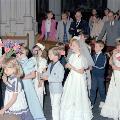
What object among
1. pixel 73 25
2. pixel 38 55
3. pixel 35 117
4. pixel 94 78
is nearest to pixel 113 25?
pixel 73 25

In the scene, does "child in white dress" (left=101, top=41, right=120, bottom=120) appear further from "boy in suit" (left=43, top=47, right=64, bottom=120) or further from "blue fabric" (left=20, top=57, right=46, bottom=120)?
"blue fabric" (left=20, top=57, right=46, bottom=120)

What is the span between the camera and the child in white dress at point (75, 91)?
6895 mm

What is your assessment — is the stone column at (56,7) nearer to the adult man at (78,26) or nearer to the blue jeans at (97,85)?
the adult man at (78,26)

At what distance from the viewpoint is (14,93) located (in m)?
5.45

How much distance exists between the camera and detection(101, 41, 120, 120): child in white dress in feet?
24.4

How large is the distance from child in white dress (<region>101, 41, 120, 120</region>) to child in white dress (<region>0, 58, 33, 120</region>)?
7.34 feet

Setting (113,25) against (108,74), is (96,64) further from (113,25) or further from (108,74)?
(113,25)

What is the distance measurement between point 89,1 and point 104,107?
845cm

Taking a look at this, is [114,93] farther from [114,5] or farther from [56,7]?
[56,7]

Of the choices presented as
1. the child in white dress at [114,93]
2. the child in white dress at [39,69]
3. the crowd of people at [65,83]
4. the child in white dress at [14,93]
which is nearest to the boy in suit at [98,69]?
the crowd of people at [65,83]

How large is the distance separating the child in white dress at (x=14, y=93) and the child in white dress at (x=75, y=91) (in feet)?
4.61

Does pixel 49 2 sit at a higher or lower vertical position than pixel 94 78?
higher

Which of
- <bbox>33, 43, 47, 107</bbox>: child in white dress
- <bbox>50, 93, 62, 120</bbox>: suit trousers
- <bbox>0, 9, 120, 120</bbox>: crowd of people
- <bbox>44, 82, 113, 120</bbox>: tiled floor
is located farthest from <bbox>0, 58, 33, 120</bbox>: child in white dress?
<bbox>44, 82, 113, 120</bbox>: tiled floor

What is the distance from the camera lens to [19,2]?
13.0 m
